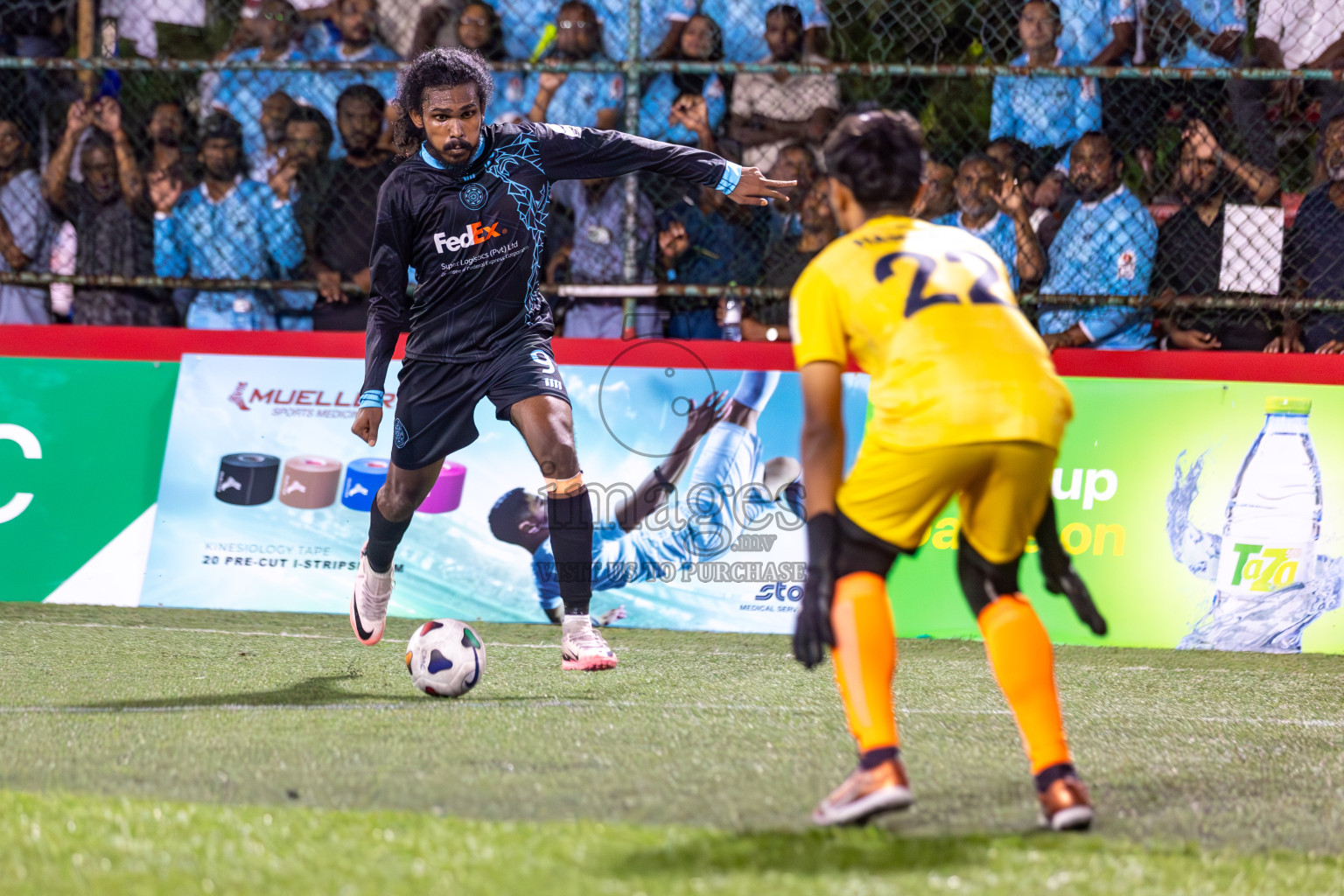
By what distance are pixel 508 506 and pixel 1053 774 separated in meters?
3.92

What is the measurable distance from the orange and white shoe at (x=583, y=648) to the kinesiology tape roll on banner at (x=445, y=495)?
176 cm

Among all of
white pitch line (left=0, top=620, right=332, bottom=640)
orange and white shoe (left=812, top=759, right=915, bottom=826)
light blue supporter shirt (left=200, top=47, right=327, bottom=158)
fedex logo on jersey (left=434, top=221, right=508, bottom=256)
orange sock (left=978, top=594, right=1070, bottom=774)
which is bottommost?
white pitch line (left=0, top=620, right=332, bottom=640)

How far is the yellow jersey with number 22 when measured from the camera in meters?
2.58

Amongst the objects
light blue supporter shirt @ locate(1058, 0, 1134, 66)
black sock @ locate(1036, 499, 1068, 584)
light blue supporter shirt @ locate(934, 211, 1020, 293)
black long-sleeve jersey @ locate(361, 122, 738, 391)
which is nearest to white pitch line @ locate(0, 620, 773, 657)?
black long-sleeve jersey @ locate(361, 122, 738, 391)

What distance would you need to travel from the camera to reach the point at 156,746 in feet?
10.8

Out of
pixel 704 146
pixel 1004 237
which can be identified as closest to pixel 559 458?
pixel 704 146

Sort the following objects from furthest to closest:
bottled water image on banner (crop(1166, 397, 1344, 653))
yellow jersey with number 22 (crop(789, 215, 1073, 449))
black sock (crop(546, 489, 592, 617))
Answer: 1. bottled water image on banner (crop(1166, 397, 1344, 653))
2. black sock (crop(546, 489, 592, 617))
3. yellow jersey with number 22 (crop(789, 215, 1073, 449))

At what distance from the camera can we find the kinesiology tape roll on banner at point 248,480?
6.30m

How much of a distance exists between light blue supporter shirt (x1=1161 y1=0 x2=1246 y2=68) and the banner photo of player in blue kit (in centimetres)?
249

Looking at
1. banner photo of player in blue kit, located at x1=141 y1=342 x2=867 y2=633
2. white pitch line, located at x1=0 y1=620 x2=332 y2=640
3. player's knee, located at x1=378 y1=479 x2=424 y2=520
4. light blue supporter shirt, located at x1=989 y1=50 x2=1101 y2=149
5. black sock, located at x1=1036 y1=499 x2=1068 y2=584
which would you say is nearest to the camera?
black sock, located at x1=1036 y1=499 x2=1068 y2=584

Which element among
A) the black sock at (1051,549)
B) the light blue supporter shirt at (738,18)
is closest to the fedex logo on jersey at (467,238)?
the black sock at (1051,549)

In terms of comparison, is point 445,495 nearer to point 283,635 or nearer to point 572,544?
point 283,635

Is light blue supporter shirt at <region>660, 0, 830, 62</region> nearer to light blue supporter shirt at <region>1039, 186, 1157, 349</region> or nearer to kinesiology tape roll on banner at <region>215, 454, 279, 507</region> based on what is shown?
light blue supporter shirt at <region>1039, 186, 1157, 349</region>

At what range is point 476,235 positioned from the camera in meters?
4.62
